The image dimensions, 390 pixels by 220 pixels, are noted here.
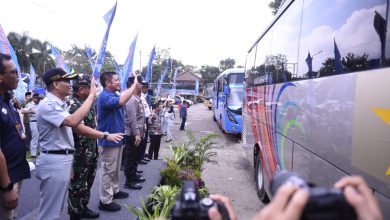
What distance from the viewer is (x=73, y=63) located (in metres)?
57.5

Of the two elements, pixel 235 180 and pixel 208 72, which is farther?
pixel 208 72

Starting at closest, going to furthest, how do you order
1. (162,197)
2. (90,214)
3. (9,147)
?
1. (9,147)
2. (90,214)
3. (162,197)

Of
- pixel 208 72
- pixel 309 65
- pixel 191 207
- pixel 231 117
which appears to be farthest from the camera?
pixel 208 72

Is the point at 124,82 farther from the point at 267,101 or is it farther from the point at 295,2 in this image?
the point at 295,2

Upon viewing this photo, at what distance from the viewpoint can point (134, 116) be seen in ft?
17.0

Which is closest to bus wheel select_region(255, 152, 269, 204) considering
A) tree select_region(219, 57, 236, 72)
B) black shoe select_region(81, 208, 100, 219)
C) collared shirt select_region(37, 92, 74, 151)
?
black shoe select_region(81, 208, 100, 219)

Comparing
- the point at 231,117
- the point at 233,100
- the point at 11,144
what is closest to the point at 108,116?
the point at 11,144

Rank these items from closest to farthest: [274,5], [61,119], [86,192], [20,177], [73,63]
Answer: [20,177] → [61,119] → [86,192] → [274,5] → [73,63]

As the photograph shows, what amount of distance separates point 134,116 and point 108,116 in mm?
954

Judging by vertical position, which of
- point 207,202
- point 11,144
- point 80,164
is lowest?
point 80,164

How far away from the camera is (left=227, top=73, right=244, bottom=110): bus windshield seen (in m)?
13.4

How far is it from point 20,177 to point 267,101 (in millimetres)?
3943

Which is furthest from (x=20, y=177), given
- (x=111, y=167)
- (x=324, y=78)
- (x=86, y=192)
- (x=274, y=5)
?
(x=274, y=5)

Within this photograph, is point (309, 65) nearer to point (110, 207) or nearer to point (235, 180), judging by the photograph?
point (110, 207)
